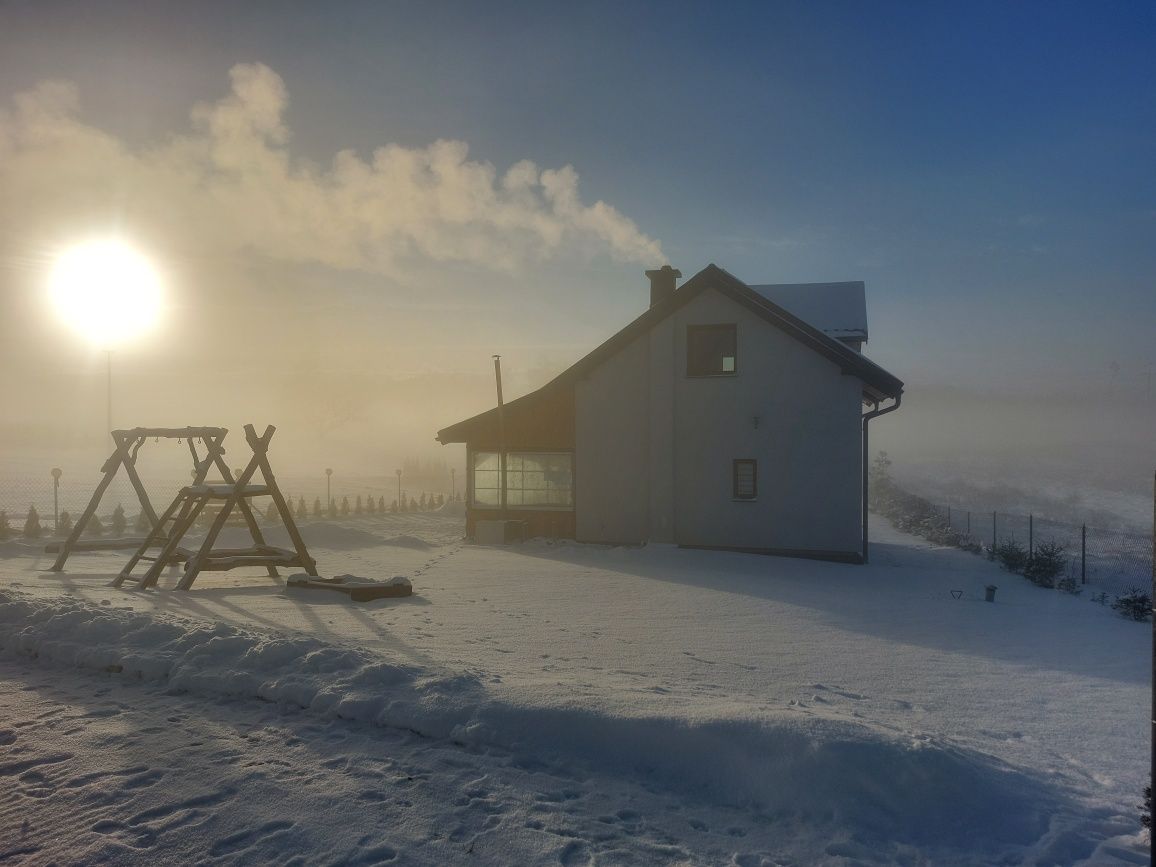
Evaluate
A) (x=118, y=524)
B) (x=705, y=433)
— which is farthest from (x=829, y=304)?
(x=118, y=524)

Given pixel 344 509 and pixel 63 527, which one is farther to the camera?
pixel 344 509

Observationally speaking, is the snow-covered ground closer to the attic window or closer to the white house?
the white house

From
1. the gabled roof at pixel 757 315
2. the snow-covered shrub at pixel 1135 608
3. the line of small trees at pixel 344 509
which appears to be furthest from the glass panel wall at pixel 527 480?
the snow-covered shrub at pixel 1135 608

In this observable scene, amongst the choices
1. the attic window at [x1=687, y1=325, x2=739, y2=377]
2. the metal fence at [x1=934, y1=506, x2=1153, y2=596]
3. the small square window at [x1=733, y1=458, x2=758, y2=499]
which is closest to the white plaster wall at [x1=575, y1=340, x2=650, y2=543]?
the attic window at [x1=687, y1=325, x2=739, y2=377]

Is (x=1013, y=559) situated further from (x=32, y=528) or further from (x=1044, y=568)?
(x=32, y=528)

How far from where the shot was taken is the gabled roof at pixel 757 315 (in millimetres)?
15984

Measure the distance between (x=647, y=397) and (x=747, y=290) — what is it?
3.33m

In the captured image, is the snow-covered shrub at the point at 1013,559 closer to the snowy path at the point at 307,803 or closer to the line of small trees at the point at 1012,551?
the line of small trees at the point at 1012,551

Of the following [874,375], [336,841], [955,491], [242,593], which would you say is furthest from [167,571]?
[955,491]

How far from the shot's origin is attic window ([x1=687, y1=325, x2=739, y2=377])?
56.4ft

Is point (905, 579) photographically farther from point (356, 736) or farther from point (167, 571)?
point (167, 571)

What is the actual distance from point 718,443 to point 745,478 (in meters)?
1.00

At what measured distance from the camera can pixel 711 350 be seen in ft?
57.0

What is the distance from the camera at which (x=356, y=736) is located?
493cm
